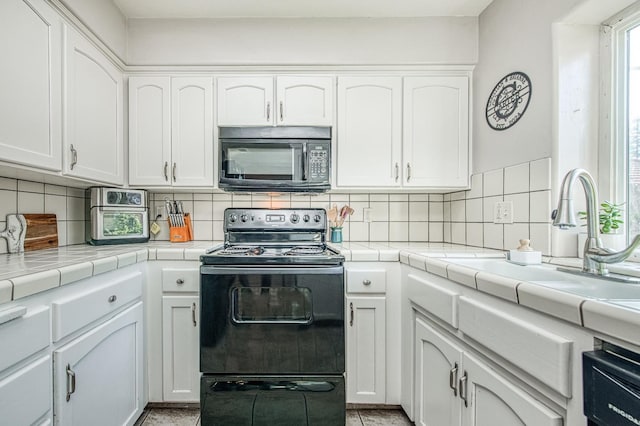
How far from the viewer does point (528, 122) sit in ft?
5.02

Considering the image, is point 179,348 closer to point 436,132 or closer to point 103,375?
point 103,375

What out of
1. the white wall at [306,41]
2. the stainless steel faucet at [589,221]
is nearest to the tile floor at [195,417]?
A: the stainless steel faucet at [589,221]

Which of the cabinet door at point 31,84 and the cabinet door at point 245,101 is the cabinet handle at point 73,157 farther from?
the cabinet door at point 245,101

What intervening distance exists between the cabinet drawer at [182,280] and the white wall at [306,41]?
1269 mm

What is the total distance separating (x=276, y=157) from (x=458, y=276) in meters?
1.18

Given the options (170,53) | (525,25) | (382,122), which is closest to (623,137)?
(525,25)


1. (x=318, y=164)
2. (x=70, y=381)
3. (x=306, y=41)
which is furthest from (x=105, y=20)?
(x=70, y=381)

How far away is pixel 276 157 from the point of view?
184cm

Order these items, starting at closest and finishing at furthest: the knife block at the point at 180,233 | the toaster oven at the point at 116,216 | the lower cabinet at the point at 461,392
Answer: the lower cabinet at the point at 461,392
the toaster oven at the point at 116,216
the knife block at the point at 180,233

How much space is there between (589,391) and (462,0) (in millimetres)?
2005

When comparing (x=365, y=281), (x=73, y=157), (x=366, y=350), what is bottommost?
(x=366, y=350)

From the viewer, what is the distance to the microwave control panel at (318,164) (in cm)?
183

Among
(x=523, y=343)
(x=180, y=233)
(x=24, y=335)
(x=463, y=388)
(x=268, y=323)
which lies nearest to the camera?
(x=523, y=343)

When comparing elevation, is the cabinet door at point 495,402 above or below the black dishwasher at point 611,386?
below
